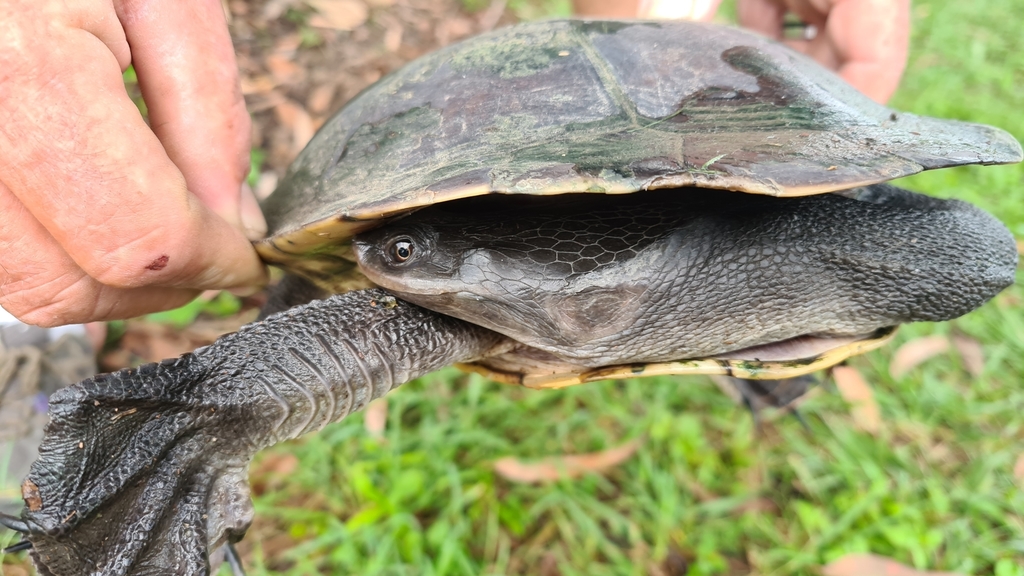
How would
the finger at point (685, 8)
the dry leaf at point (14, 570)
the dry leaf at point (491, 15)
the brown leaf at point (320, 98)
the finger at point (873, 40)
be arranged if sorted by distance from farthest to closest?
the dry leaf at point (491, 15) < the brown leaf at point (320, 98) < the finger at point (685, 8) < the finger at point (873, 40) < the dry leaf at point (14, 570)

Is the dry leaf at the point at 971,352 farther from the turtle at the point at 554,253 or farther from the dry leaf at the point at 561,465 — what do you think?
the dry leaf at the point at 561,465

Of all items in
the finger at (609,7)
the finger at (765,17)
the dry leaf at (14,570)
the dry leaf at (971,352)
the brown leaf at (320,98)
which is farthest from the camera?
the brown leaf at (320,98)

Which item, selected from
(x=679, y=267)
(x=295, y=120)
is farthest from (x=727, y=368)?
(x=295, y=120)

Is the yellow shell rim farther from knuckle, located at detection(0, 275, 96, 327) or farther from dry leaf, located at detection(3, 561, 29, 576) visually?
dry leaf, located at detection(3, 561, 29, 576)

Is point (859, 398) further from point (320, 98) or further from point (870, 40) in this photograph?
point (320, 98)

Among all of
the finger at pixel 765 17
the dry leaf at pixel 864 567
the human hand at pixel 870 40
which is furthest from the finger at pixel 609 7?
the dry leaf at pixel 864 567

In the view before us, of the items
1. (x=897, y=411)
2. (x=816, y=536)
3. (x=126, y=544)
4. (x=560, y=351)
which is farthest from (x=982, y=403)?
(x=126, y=544)
